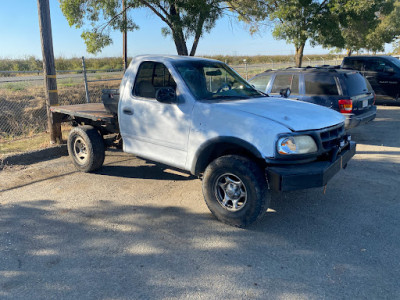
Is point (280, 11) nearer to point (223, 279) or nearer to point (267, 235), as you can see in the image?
point (267, 235)

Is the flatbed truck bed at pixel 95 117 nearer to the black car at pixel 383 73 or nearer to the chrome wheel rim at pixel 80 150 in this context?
the chrome wheel rim at pixel 80 150

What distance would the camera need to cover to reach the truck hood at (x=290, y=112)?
376 cm

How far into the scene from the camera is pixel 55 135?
7480 millimetres

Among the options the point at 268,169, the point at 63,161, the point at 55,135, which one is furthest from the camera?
the point at 55,135

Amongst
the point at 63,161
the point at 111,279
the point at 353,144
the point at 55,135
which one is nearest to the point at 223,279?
the point at 111,279

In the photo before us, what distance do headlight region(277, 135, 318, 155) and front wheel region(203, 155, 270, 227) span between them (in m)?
0.36

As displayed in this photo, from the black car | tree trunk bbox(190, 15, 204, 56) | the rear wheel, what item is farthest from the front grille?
the black car

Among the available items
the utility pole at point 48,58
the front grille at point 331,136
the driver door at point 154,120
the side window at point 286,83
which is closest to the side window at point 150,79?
the driver door at point 154,120

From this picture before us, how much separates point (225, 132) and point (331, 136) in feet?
4.22

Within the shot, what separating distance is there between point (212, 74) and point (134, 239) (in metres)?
2.57

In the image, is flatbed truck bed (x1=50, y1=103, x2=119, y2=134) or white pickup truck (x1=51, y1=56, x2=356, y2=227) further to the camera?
flatbed truck bed (x1=50, y1=103, x2=119, y2=134)

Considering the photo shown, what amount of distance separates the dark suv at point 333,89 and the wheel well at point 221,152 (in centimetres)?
373

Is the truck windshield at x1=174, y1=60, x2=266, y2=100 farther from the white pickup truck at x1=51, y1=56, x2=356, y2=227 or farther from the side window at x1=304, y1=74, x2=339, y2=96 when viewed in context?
the side window at x1=304, y1=74, x2=339, y2=96

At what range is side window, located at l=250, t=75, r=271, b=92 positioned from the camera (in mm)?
8758
